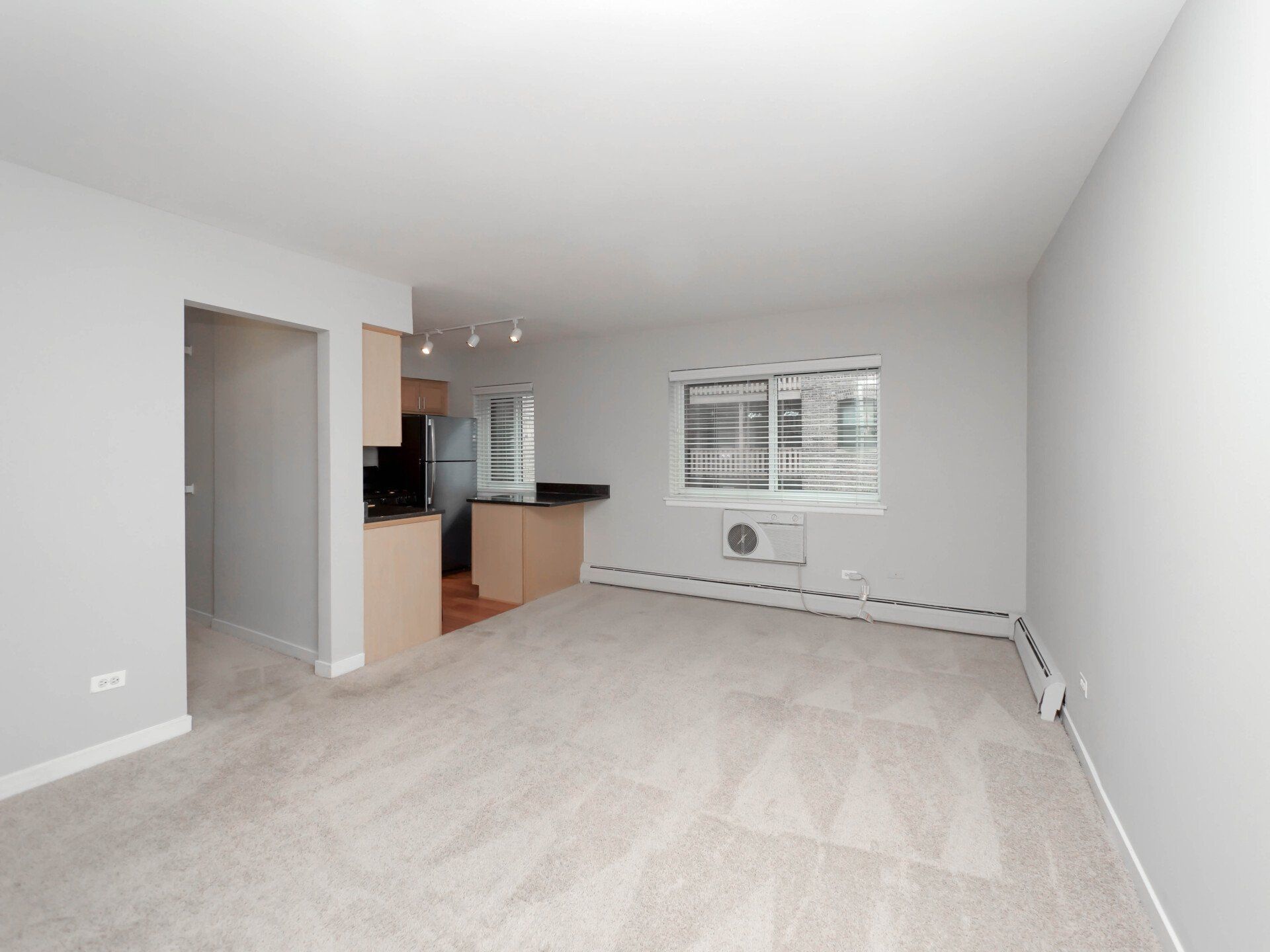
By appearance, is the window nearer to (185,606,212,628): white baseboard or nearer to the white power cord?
(185,606,212,628): white baseboard

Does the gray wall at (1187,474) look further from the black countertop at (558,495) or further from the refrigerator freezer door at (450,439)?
the refrigerator freezer door at (450,439)

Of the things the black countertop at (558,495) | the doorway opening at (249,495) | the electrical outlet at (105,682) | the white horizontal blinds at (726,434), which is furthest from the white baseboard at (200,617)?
the white horizontal blinds at (726,434)

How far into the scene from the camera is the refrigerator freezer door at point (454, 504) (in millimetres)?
6121

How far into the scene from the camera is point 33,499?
2.36 metres

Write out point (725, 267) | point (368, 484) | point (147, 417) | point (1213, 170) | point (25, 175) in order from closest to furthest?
point (1213, 170) → point (25, 175) → point (147, 417) → point (725, 267) → point (368, 484)

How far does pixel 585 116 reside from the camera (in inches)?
78.7

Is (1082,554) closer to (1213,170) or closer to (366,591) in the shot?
(1213,170)

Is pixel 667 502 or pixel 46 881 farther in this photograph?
pixel 667 502

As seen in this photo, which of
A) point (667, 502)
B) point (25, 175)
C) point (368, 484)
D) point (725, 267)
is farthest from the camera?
point (368, 484)

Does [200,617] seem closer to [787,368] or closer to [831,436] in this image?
[787,368]

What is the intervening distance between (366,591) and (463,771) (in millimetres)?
1658

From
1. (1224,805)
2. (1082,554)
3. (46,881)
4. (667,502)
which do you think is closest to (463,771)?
(46,881)

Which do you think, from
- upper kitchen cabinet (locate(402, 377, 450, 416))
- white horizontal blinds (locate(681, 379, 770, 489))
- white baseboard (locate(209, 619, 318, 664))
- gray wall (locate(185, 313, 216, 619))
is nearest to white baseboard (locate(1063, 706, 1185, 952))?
white horizontal blinds (locate(681, 379, 770, 489))

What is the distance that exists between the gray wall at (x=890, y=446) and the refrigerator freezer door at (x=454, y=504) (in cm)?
145
